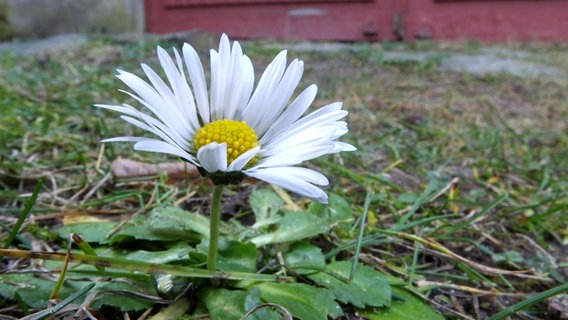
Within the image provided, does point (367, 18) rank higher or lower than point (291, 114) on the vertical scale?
lower

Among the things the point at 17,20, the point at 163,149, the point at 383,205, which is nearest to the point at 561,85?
the point at 383,205

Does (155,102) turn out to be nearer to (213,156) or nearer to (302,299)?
(213,156)

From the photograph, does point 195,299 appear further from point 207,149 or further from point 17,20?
point 17,20

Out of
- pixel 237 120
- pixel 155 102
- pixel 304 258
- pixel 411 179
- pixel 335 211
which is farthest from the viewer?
pixel 411 179

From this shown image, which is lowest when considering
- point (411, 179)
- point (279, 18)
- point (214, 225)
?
point (279, 18)

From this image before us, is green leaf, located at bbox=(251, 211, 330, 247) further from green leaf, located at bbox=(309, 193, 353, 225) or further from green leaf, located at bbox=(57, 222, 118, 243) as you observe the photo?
green leaf, located at bbox=(57, 222, 118, 243)

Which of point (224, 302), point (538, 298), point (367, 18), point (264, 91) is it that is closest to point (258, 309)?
point (224, 302)
